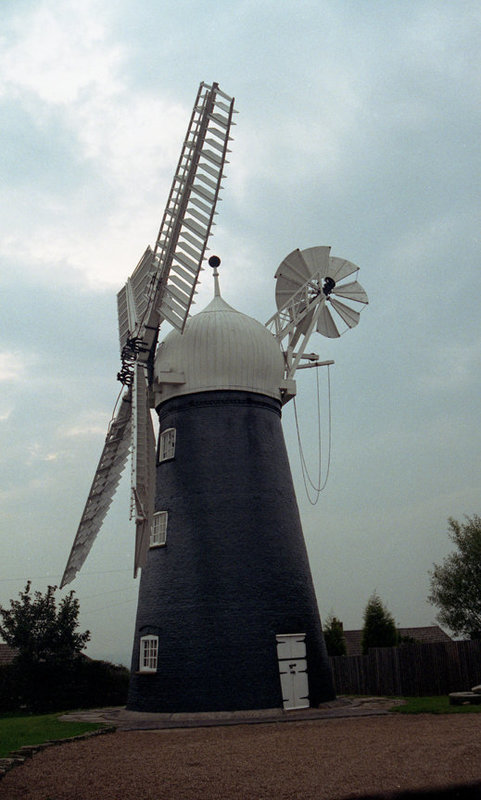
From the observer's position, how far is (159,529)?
19531 mm

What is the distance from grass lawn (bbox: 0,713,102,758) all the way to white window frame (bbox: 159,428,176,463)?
7.11 meters

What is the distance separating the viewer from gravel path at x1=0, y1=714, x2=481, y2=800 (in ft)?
29.9

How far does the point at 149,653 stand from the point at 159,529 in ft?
10.5

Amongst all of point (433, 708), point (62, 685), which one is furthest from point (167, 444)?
point (62, 685)

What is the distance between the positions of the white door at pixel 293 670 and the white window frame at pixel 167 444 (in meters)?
5.80

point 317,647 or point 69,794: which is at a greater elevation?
point 317,647

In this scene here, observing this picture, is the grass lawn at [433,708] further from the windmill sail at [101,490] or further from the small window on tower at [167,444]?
the windmill sail at [101,490]

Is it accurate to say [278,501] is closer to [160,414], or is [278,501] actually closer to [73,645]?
[160,414]

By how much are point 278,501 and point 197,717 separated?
19.1 feet

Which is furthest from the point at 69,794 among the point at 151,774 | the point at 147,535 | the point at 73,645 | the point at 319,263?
the point at 319,263

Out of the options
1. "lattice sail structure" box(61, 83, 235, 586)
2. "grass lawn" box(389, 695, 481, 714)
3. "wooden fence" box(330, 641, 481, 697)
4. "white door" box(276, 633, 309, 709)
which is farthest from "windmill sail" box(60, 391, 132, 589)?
"grass lawn" box(389, 695, 481, 714)

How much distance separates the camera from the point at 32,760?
1180 centimetres

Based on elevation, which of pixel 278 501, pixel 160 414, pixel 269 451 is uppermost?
pixel 160 414

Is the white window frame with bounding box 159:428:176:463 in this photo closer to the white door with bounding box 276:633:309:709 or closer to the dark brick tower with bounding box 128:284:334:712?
the dark brick tower with bounding box 128:284:334:712
